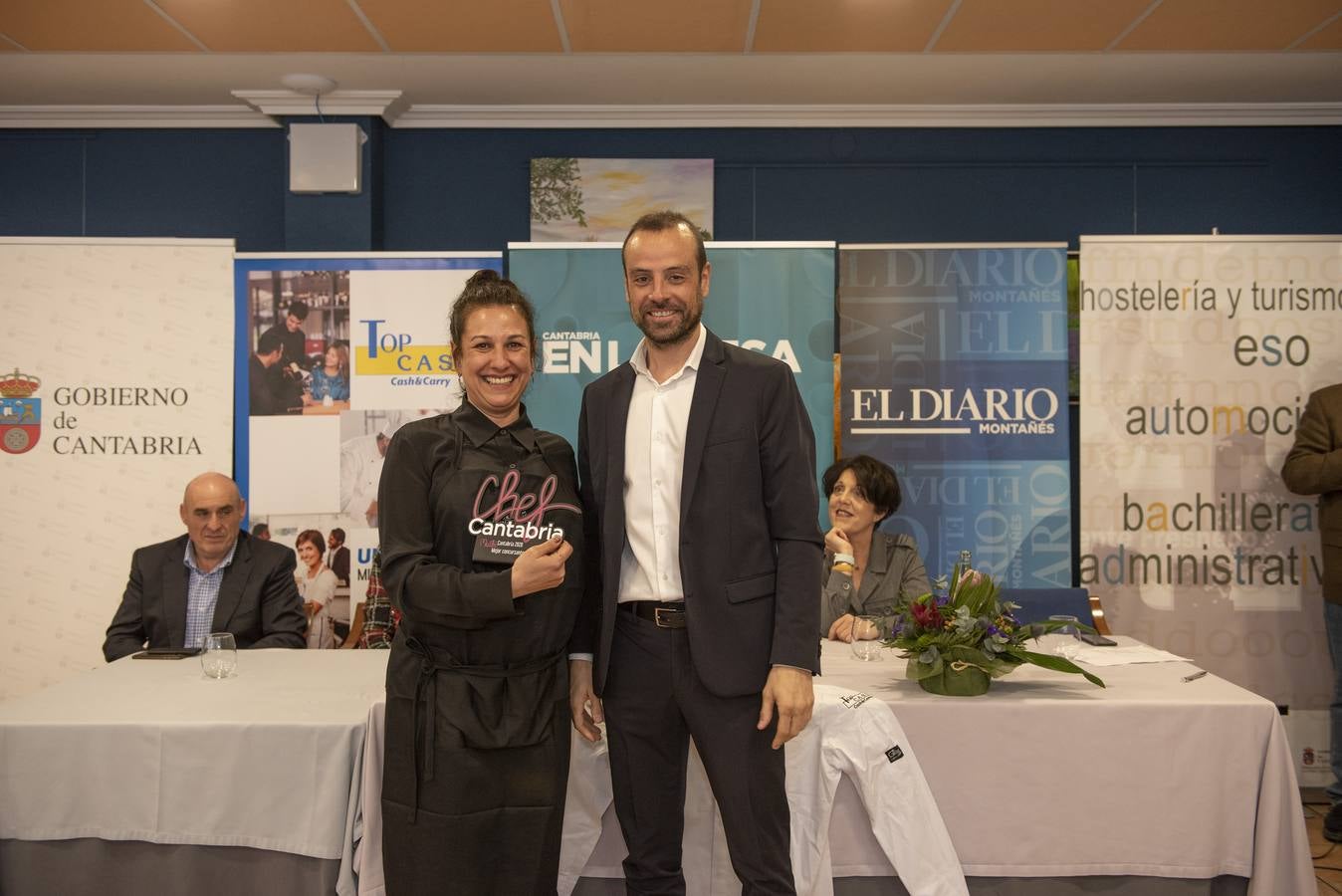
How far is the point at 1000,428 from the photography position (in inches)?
179

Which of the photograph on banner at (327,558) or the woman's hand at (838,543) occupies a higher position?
the woman's hand at (838,543)

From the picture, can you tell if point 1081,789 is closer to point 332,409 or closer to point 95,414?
point 332,409

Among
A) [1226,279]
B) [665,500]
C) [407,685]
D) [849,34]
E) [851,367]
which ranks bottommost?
[407,685]

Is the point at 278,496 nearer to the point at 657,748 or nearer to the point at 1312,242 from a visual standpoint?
the point at 657,748

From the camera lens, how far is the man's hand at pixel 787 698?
187cm

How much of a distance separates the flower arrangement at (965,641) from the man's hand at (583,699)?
789 mm

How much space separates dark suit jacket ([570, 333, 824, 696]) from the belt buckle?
5 cm

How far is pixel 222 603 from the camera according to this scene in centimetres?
328

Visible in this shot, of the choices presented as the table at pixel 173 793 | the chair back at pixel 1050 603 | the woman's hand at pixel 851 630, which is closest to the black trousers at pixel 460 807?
the table at pixel 173 793

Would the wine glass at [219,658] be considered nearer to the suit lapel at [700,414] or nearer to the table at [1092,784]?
the suit lapel at [700,414]

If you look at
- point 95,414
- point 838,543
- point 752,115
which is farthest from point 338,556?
point 752,115

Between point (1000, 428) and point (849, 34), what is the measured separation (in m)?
1.76

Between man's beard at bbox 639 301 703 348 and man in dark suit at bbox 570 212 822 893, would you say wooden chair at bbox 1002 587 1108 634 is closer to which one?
man in dark suit at bbox 570 212 822 893

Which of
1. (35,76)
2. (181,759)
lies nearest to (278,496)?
(35,76)
